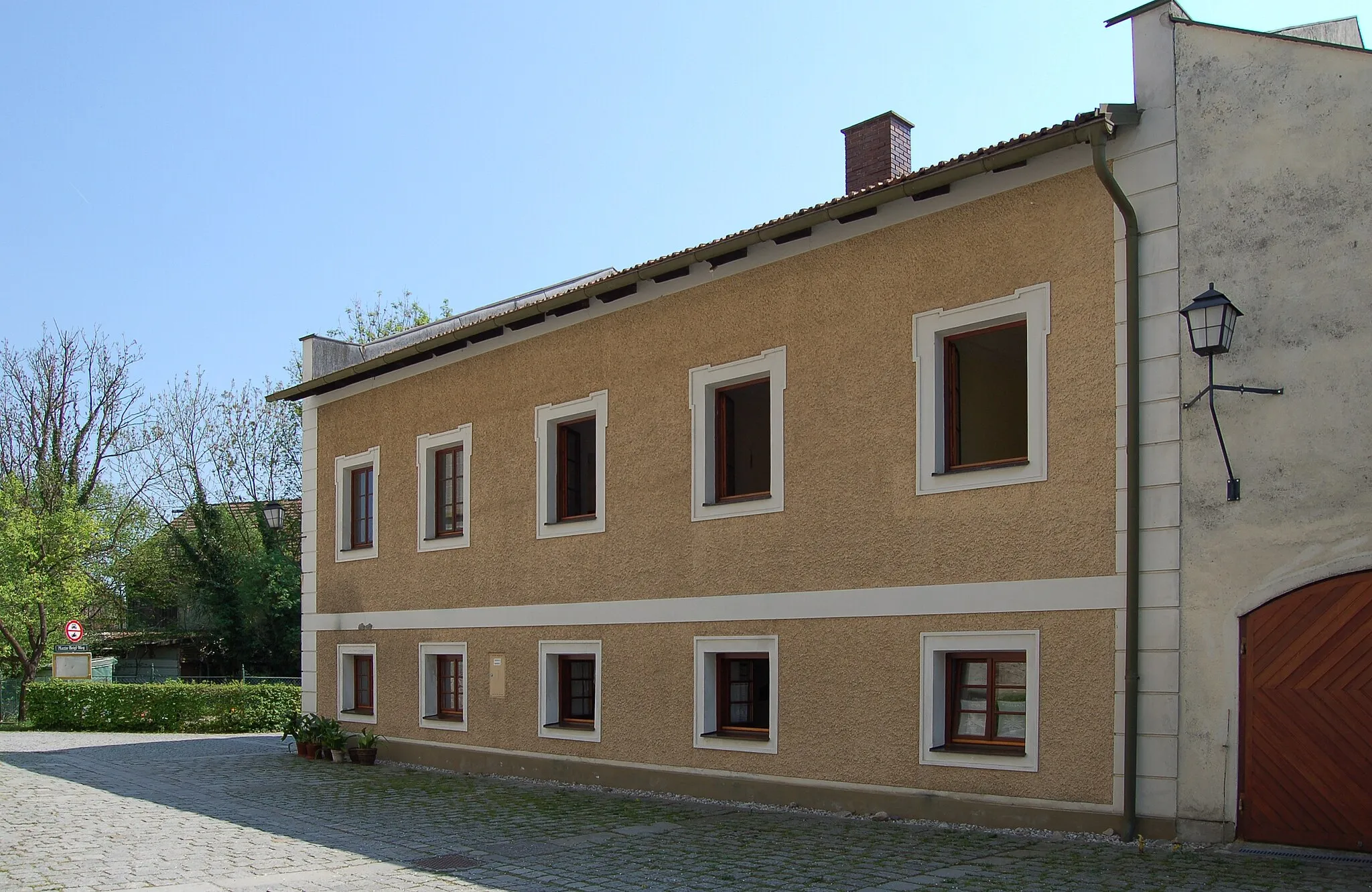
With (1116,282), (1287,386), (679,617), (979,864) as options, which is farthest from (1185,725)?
(679,617)

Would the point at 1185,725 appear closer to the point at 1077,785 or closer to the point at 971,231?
the point at 1077,785

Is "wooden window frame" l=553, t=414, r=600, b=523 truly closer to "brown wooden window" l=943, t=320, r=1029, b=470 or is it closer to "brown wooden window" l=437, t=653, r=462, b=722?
"brown wooden window" l=437, t=653, r=462, b=722

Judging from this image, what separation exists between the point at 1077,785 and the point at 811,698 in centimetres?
294

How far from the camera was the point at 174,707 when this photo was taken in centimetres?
2697

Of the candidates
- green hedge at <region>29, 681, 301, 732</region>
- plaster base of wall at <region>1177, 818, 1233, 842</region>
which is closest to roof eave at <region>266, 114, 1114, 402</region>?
plaster base of wall at <region>1177, 818, 1233, 842</region>

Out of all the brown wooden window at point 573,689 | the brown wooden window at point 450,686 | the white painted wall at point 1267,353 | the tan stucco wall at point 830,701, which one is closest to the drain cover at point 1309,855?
the white painted wall at point 1267,353

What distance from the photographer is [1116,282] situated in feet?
33.2

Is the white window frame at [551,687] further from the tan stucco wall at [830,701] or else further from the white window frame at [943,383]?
the white window frame at [943,383]

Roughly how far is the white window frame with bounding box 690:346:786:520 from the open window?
140cm

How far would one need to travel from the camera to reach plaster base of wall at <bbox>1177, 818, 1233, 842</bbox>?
360 inches

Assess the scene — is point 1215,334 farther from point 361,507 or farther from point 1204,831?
point 361,507

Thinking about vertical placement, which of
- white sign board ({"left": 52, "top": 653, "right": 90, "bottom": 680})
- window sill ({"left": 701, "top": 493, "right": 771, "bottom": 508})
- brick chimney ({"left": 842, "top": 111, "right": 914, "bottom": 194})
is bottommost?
white sign board ({"left": 52, "top": 653, "right": 90, "bottom": 680})

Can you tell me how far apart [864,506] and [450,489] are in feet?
26.2

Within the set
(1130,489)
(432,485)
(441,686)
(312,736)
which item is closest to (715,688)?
(1130,489)
